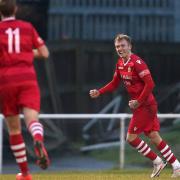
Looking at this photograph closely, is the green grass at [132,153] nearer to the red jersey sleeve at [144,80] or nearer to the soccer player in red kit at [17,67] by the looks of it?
the red jersey sleeve at [144,80]

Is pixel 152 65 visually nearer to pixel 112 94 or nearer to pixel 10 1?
pixel 112 94

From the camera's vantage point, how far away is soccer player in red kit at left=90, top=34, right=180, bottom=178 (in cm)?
1139

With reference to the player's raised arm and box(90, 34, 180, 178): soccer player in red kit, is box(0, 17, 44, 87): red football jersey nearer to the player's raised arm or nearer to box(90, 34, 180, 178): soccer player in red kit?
the player's raised arm

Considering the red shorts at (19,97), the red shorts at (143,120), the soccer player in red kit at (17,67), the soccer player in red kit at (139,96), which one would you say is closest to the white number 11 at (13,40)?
the soccer player in red kit at (17,67)

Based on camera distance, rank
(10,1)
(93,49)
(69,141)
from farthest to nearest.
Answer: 1. (93,49)
2. (69,141)
3. (10,1)

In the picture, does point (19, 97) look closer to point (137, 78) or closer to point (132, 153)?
point (137, 78)

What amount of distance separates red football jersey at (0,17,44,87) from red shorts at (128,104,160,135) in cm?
262

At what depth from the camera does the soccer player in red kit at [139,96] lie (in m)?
11.4

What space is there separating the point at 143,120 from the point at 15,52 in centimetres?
283

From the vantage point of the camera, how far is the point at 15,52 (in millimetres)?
9281

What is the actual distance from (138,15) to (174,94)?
1600mm

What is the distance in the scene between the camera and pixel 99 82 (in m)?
17.7

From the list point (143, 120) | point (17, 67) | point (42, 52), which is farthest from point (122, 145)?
point (17, 67)

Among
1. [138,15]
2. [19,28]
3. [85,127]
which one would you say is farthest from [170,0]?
[19,28]
